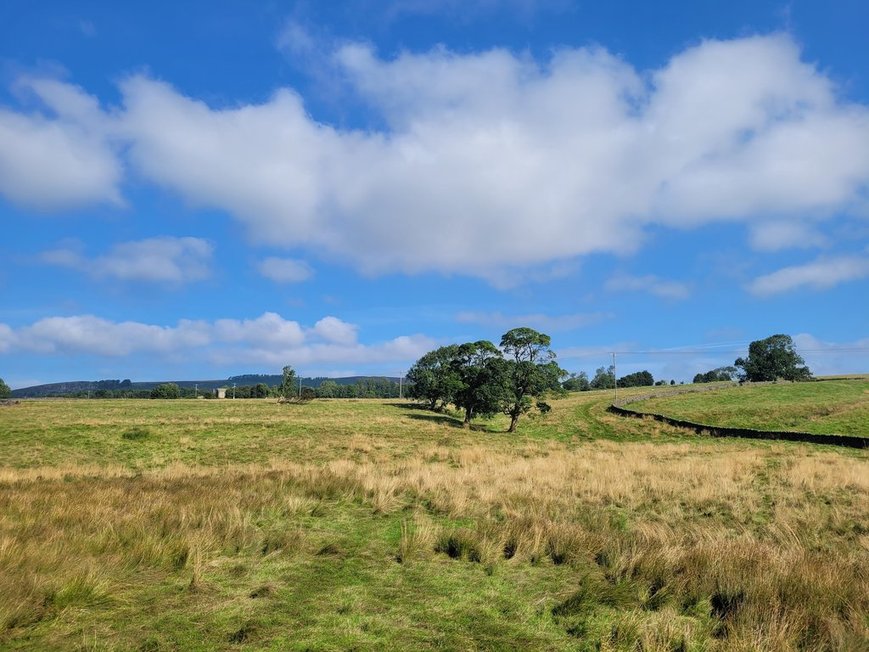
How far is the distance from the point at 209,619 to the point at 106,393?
8548 inches

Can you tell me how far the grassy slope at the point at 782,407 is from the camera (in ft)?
167

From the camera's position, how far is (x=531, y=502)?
14.1m

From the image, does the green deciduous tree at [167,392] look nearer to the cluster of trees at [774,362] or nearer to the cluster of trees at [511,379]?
the cluster of trees at [511,379]

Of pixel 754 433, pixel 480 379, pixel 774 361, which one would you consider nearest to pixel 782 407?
pixel 754 433

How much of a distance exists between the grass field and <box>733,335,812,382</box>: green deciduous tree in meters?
138

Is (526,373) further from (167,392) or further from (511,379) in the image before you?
(167,392)

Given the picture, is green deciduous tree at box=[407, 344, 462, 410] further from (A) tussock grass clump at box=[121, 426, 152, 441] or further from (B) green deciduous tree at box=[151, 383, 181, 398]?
(B) green deciduous tree at box=[151, 383, 181, 398]

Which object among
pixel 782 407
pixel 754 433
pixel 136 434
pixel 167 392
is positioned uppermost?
pixel 167 392

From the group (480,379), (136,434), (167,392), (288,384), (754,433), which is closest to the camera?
(136,434)

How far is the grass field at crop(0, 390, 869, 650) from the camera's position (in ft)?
20.0

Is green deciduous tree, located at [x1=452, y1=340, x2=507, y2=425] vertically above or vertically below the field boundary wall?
above

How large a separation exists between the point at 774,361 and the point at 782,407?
87.0 metres

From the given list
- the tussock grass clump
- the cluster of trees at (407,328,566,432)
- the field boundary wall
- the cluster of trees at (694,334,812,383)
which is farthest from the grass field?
the cluster of trees at (694,334,812,383)

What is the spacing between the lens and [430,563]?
893 cm
